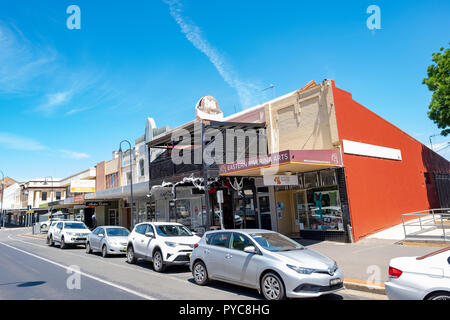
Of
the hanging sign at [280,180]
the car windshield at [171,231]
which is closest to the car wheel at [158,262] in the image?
the car windshield at [171,231]

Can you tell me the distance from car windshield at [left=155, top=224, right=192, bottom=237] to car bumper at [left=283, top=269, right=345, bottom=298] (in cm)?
596

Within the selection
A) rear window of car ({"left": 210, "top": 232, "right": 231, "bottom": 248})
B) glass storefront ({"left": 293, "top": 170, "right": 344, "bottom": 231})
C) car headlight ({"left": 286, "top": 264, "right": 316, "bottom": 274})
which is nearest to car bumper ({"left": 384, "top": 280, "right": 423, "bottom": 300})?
car headlight ({"left": 286, "top": 264, "right": 316, "bottom": 274})

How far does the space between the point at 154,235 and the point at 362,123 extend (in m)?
11.2

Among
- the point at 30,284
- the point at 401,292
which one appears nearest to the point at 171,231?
the point at 30,284

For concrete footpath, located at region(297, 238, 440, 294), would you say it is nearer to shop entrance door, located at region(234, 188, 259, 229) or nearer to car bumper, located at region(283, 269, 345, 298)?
car bumper, located at region(283, 269, 345, 298)

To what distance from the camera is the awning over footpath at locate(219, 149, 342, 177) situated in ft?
39.7

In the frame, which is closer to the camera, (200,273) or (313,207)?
(200,273)

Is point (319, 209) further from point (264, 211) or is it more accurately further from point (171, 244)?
point (171, 244)

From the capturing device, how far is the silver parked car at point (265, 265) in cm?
629

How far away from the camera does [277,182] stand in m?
13.8

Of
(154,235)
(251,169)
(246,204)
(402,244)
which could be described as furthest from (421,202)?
(154,235)

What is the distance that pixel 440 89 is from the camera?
17969 mm

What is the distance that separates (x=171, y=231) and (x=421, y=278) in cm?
837
